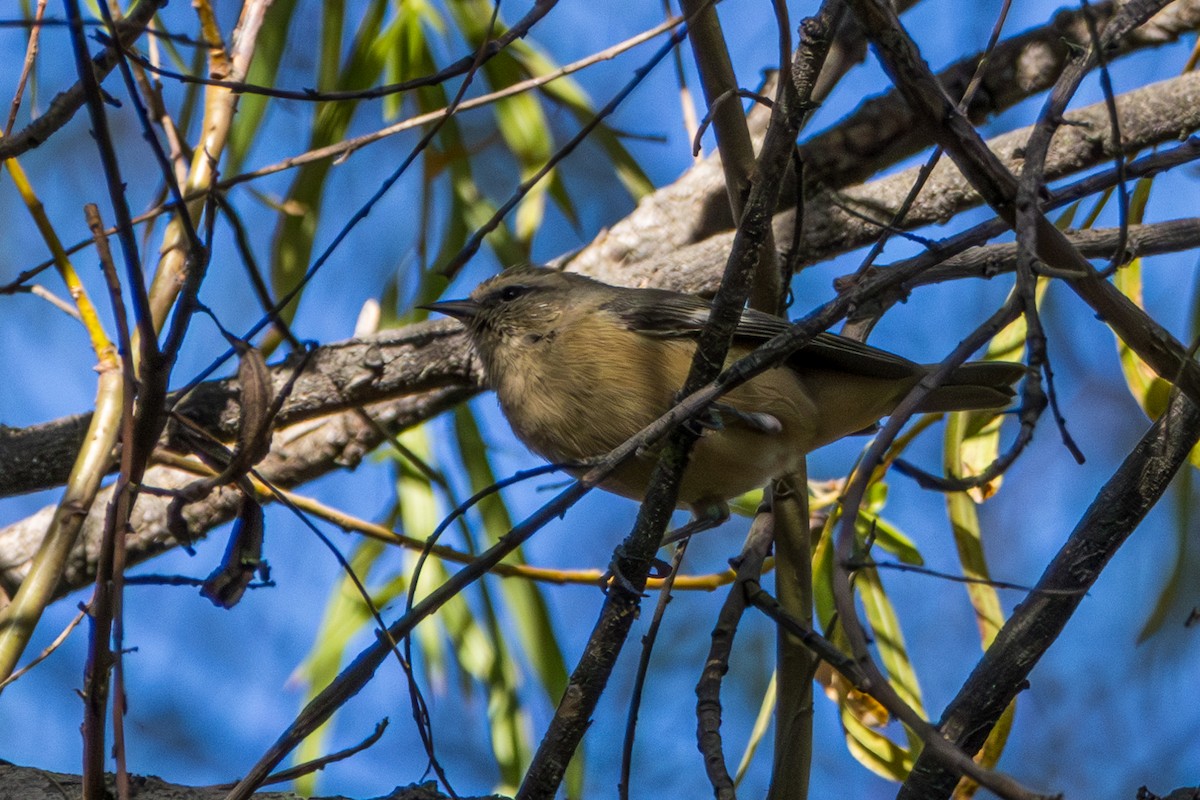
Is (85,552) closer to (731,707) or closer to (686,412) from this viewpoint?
(686,412)

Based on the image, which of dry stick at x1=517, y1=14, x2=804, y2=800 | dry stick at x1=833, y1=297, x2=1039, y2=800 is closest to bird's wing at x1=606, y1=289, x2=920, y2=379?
dry stick at x1=517, y1=14, x2=804, y2=800

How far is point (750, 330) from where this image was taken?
3.19 m

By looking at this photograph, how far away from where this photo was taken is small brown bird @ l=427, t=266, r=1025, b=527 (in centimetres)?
304

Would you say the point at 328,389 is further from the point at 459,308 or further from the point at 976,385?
the point at 976,385

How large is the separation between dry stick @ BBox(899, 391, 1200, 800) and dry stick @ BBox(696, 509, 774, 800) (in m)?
0.45

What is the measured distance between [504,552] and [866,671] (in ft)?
1.93

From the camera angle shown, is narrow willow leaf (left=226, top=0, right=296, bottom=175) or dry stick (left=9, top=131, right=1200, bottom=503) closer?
dry stick (left=9, top=131, right=1200, bottom=503)

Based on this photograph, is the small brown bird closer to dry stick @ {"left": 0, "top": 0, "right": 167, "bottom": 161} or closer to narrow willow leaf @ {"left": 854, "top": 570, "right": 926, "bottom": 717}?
narrow willow leaf @ {"left": 854, "top": 570, "right": 926, "bottom": 717}

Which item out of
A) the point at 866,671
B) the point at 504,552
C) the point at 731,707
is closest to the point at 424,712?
the point at 504,552

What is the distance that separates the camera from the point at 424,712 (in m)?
2.09

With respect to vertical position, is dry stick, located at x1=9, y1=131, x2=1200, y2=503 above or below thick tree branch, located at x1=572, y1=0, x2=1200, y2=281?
below

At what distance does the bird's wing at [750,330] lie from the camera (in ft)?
10.4

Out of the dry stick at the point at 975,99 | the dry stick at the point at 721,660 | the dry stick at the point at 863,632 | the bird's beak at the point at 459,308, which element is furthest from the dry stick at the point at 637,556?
the dry stick at the point at 975,99

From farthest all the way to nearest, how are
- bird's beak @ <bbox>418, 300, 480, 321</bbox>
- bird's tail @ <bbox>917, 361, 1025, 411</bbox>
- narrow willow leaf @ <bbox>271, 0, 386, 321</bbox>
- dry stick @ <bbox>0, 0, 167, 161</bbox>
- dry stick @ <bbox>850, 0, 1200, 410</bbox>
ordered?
narrow willow leaf @ <bbox>271, 0, 386, 321</bbox>
bird's beak @ <bbox>418, 300, 480, 321</bbox>
bird's tail @ <bbox>917, 361, 1025, 411</bbox>
dry stick @ <bbox>0, 0, 167, 161</bbox>
dry stick @ <bbox>850, 0, 1200, 410</bbox>
